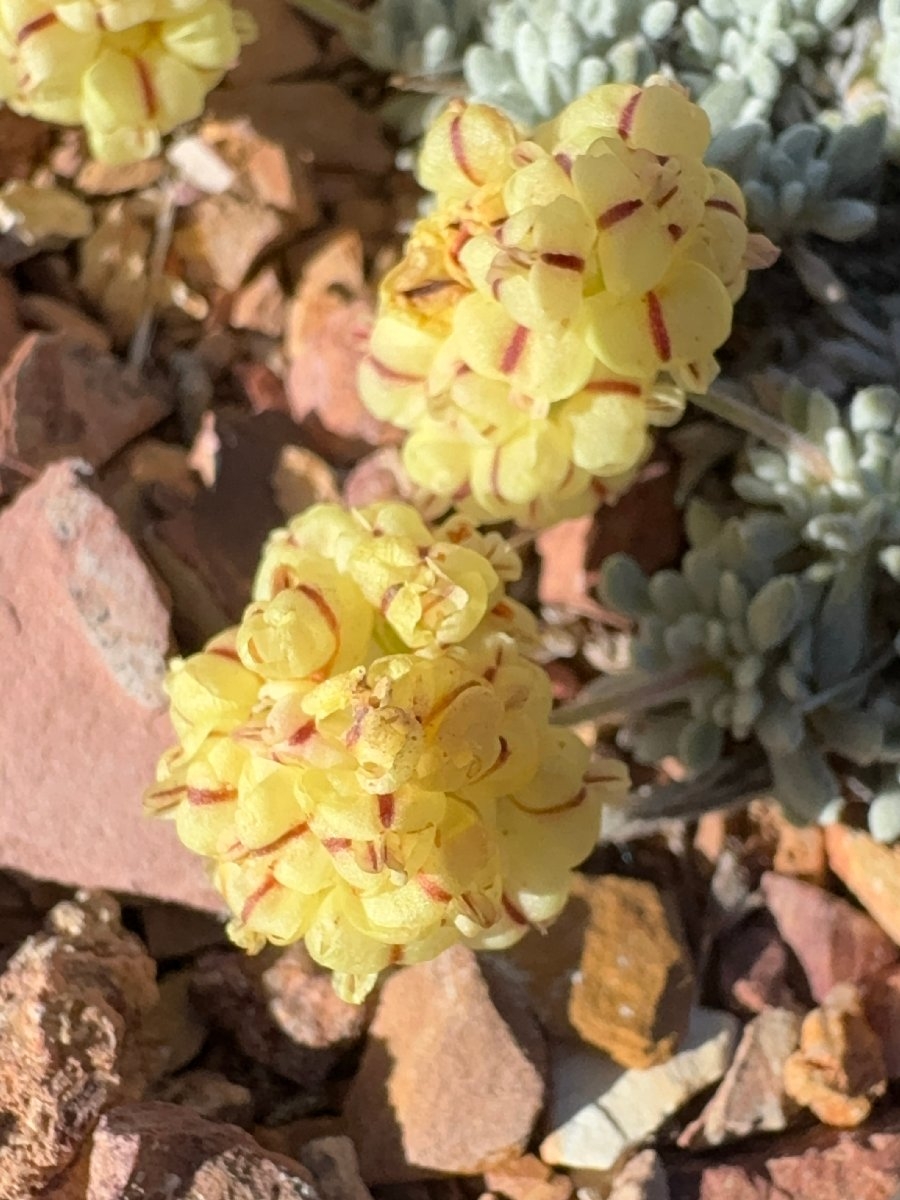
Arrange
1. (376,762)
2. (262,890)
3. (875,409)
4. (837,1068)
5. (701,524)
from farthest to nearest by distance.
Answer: (701,524), (875,409), (837,1068), (262,890), (376,762)

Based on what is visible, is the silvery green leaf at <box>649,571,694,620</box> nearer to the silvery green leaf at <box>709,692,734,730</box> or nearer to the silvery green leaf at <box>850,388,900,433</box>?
the silvery green leaf at <box>709,692,734,730</box>

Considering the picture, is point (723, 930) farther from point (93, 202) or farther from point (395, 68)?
point (93, 202)

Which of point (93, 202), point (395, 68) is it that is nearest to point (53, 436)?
point (93, 202)

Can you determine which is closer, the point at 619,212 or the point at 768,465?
the point at 619,212

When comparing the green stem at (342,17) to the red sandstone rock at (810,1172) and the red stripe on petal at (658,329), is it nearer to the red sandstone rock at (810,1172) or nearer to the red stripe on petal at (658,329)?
the red stripe on petal at (658,329)

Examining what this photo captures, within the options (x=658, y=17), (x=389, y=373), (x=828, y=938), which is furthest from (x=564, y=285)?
(x=828, y=938)

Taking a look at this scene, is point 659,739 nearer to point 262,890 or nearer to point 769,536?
point 769,536
